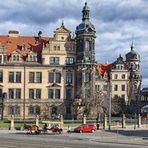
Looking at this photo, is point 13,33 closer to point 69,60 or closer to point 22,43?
point 22,43

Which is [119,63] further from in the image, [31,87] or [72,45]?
[31,87]

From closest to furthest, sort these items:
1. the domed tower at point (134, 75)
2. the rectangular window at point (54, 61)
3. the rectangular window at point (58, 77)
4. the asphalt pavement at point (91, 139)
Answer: the asphalt pavement at point (91, 139), the rectangular window at point (54, 61), the rectangular window at point (58, 77), the domed tower at point (134, 75)

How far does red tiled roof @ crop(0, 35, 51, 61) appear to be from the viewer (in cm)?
9844

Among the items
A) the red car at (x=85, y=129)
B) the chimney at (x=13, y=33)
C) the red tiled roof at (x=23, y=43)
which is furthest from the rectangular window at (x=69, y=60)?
the red car at (x=85, y=129)

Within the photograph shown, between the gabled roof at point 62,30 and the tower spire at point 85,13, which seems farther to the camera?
the tower spire at point 85,13

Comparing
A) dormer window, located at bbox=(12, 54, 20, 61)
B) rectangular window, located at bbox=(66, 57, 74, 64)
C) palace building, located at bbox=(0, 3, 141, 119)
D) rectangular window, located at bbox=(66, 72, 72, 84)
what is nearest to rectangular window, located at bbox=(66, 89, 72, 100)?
palace building, located at bbox=(0, 3, 141, 119)

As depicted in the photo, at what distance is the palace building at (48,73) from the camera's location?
96750mm

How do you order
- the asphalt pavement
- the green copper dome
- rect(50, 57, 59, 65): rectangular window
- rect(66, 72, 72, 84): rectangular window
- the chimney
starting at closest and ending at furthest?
the asphalt pavement < rect(50, 57, 59, 65): rectangular window < rect(66, 72, 72, 84): rectangular window < the chimney < the green copper dome

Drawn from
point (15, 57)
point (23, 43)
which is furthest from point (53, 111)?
point (23, 43)

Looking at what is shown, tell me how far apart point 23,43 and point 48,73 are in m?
8.22

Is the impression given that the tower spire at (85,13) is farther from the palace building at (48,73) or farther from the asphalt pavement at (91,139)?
the asphalt pavement at (91,139)

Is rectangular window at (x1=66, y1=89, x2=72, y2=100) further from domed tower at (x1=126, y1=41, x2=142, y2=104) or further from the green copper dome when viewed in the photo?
the green copper dome

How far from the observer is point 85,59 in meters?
97.7

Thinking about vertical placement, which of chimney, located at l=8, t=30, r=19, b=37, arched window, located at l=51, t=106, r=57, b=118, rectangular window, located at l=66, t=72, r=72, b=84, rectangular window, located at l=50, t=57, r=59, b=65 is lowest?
arched window, located at l=51, t=106, r=57, b=118
